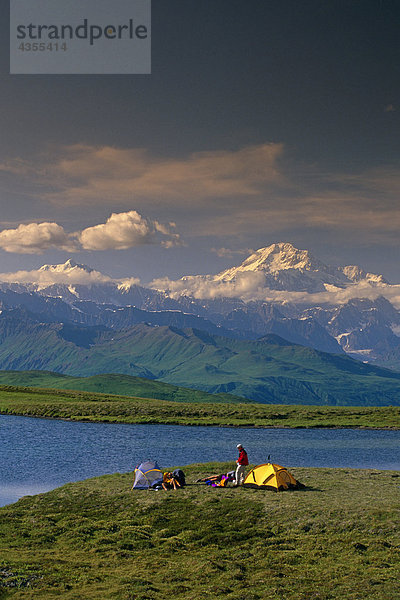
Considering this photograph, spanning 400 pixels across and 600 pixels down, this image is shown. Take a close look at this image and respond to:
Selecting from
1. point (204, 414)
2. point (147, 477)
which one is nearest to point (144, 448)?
point (147, 477)

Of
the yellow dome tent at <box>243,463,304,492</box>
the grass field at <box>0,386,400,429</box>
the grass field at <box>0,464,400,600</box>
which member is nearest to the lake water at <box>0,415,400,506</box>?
the grass field at <box>0,386,400,429</box>

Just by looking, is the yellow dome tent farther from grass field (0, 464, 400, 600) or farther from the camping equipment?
the camping equipment

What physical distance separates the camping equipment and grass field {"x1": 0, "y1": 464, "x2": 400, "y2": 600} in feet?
4.12

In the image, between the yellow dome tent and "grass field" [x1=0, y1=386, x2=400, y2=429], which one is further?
"grass field" [x1=0, y1=386, x2=400, y2=429]

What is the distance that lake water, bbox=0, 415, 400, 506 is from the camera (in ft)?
214

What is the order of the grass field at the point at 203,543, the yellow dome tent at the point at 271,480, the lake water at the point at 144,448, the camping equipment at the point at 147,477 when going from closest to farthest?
the grass field at the point at 203,543, the yellow dome tent at the point at 271,480, the camping equipment at the point at 147,477, the lake water at the point at 144,448

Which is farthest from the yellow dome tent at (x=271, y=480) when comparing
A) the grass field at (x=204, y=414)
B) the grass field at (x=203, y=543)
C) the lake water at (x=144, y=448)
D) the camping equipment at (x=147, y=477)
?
the grass field at (x=204, y=414)

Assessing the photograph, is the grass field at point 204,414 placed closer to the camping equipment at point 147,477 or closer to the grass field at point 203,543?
the camping equipment at point 147,477

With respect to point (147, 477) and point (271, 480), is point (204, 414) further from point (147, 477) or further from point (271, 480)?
point (271, 480)

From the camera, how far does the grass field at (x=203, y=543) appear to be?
2680 centimetres

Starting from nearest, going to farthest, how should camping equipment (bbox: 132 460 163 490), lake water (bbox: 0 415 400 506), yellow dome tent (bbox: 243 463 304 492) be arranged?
yellow dome tent (bbox: 243 463 304 492) < camping equipment (bbox: 132 460 163 490) < lake water (bbox: 0 415 400 506)

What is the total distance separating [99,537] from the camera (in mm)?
37000

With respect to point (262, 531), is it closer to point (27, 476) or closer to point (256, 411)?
point (27, 476)

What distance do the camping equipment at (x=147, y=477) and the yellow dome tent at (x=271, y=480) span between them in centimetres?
831
